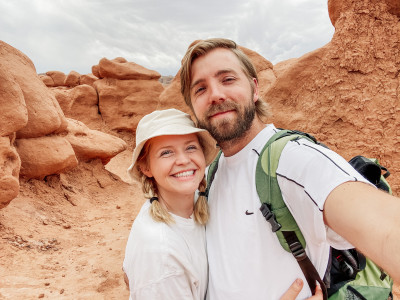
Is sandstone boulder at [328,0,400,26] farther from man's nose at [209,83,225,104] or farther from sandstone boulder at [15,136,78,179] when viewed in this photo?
sandstone boulder at [15,136,78,179]

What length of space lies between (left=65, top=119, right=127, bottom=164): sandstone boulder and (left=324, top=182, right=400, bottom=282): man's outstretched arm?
8.21 meters

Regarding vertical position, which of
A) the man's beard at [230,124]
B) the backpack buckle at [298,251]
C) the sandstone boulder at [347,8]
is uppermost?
the sandstone boulder at [347,8]

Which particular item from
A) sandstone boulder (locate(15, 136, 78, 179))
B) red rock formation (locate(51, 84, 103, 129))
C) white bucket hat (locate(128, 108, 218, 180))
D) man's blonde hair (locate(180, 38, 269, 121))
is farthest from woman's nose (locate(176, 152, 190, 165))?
red rock formation (locate(51, 84, 103, 129))

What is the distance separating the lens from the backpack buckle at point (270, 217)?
1269 mm

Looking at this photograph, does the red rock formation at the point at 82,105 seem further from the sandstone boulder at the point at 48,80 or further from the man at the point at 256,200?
the man at the point at 256,200

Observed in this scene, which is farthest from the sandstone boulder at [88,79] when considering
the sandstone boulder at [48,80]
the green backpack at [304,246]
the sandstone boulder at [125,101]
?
the green backpack at [304,246]

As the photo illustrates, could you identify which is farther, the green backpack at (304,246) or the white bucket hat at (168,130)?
the white bucket hat at (168,130)

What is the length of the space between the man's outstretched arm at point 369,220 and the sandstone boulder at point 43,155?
6940mm

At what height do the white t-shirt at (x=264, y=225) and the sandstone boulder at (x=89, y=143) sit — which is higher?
the white t-shirt at (x=264, y=225)

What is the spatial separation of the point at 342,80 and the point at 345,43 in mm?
573

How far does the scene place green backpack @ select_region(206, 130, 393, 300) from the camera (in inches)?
50.5

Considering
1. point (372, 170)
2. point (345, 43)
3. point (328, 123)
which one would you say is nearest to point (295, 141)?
point (372, 170)

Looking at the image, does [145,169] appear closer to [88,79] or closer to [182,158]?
[182,158]

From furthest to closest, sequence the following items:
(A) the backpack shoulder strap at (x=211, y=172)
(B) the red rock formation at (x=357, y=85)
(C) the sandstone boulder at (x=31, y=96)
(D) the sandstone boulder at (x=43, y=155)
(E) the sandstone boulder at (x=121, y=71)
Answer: (E) the sandstone boulder at (x=121, y=71)
(D) the sandstone boulder at (x=43, y=155)
(C) the sandstone boulder at (x=31, y=96)
(B) the red rock formation at (x=357, y=85)
(A) the backpack shoulder strap at (x=211, y=172)
